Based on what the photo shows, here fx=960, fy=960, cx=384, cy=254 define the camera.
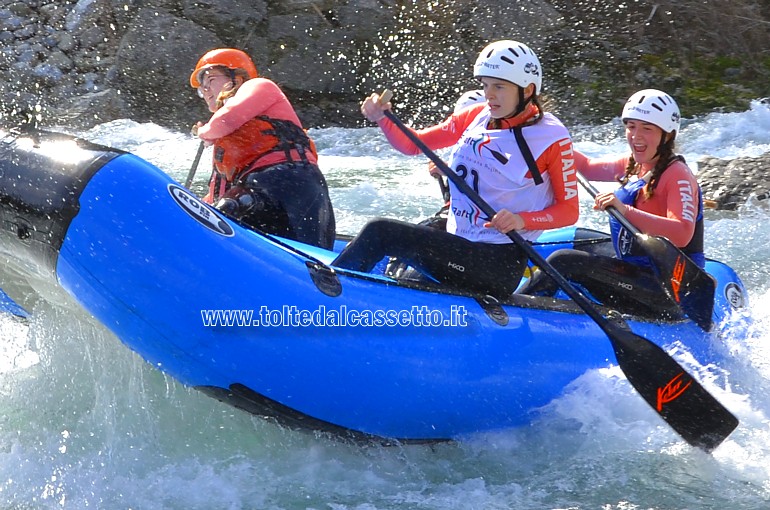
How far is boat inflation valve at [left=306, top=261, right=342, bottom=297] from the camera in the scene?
376 centimetres

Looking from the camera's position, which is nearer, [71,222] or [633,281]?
[71,222]

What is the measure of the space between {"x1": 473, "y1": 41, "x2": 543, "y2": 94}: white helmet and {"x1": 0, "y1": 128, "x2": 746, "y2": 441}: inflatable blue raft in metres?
0.92

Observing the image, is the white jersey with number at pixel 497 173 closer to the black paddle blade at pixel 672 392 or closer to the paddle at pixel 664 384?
the paddle at pixel 664 384

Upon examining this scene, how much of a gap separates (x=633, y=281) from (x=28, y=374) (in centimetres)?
287

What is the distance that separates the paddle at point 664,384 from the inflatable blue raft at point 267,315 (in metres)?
0.16

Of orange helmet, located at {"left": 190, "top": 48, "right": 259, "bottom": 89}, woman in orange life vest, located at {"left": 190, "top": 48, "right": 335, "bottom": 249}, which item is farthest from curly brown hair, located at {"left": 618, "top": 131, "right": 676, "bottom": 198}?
orange helmet, located at {"left": 190, "top": 48, "right": 259, "bottom": 89}

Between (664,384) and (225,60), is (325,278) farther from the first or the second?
(225,60)

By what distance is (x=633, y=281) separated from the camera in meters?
4.58

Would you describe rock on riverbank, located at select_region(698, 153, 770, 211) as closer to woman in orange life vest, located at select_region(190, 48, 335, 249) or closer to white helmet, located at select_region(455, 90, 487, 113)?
white helmet, located at select_region(455, 90, 487, 113)

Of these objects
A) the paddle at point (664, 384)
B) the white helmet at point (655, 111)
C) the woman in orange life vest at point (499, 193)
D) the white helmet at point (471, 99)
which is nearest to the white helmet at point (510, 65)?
the woman in orange life vest at point (499, 193)

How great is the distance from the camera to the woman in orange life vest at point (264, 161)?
4.89 meters

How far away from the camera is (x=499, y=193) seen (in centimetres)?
407

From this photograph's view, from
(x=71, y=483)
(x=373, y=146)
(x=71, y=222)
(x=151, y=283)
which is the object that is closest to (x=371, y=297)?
(x=151, y=283)

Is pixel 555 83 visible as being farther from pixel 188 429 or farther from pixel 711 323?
pixel 188 429
